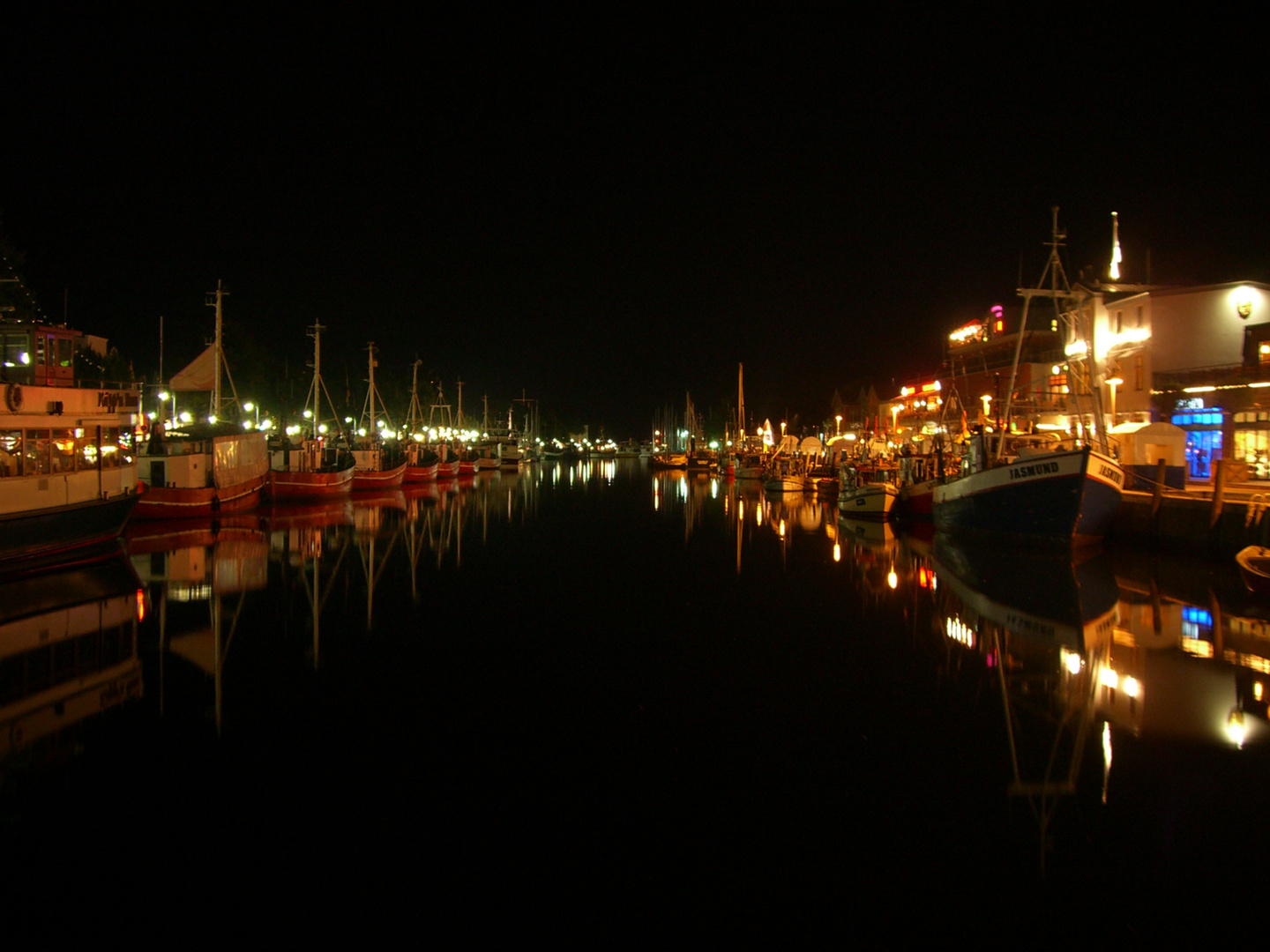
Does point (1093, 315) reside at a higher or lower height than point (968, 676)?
higher

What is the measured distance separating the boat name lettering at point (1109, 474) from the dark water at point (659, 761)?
268 inches

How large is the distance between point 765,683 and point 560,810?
387 centimetres

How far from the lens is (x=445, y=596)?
46.8 feet

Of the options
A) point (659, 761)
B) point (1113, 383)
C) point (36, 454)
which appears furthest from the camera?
point (1113, 383)

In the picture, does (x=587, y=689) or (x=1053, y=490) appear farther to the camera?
(x=1053, y=490)

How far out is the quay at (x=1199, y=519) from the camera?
59.6ft

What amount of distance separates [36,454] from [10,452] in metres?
0.57

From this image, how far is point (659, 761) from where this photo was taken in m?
6.77

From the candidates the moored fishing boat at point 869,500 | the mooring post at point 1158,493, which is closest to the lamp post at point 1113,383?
the moored fishing boat at point 869,500

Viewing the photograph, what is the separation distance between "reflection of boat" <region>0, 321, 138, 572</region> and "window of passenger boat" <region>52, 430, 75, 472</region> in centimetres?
2

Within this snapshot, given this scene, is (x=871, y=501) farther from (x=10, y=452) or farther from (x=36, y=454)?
(x=10, y=452)

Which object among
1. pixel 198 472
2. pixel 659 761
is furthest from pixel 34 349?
pixel 659 761

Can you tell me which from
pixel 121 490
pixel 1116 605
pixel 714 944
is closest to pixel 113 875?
pixel 714 944

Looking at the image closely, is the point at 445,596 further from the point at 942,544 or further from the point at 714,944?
the point at 942,544
